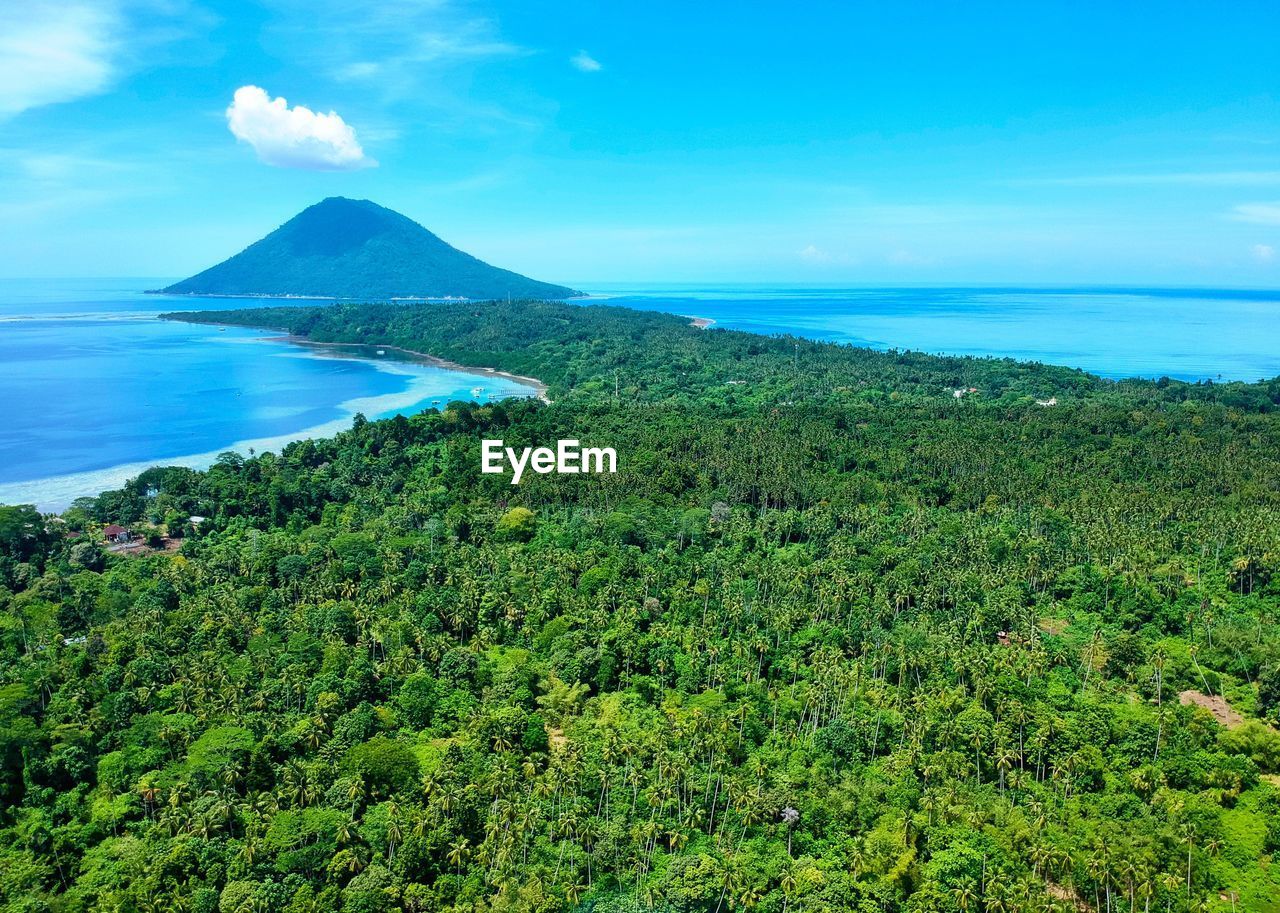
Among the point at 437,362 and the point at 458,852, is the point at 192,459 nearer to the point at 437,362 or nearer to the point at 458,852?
the point at 458,852

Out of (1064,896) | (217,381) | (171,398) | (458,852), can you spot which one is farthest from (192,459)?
(1064,896)

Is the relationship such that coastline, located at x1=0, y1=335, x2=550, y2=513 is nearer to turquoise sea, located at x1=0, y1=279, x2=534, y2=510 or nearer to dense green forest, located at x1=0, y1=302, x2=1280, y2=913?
turquoise sea, located at x1=0, y1=279, x2=534, y2=510

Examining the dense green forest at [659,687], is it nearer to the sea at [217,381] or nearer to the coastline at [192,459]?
the coastline at [192,459]

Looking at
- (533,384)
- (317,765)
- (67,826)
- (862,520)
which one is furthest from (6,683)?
(533,384)

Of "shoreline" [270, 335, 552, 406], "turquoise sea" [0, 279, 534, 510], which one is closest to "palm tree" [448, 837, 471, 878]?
"turquoise sea" [0, 279, 534, 510]

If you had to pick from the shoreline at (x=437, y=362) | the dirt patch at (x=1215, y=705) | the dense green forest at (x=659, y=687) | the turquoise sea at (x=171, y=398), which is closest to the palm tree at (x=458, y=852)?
the dense green forest at (x=659, y=687)

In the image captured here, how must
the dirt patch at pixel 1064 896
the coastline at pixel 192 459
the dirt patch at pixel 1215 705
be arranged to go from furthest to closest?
the coastline at pixel 192 459 → the dirt patch at pixel 1215 705 → the dirt patch at pixel 1064 896
